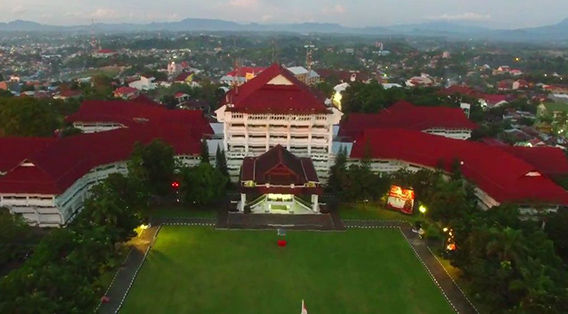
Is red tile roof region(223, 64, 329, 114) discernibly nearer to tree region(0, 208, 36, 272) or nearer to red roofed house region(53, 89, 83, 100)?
tree region(0, 208, 36, 272)

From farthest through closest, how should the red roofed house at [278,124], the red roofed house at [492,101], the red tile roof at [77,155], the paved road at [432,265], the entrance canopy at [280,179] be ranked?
the red roofed house at [492,101]
the red roofed house at [278,124]
the entrance canopy at [280,179]
the red tile roof at [77,155]
the paved road at [432,265]

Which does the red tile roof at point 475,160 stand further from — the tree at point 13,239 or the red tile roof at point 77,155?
the tree at point 13,239

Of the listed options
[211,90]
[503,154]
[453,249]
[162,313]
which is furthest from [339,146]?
[211,90]

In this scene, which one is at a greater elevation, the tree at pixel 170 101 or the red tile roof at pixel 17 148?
the red tile roof at pixel 17 148

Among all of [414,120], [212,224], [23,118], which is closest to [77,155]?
[23,118]

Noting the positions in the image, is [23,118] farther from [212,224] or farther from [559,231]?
[559,231]

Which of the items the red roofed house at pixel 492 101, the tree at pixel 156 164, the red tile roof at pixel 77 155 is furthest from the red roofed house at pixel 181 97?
the red roofed house at pixel 492 101

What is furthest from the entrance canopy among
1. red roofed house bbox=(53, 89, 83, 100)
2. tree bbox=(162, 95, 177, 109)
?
red roofed house bbox=(53, 89, 83, 100)
